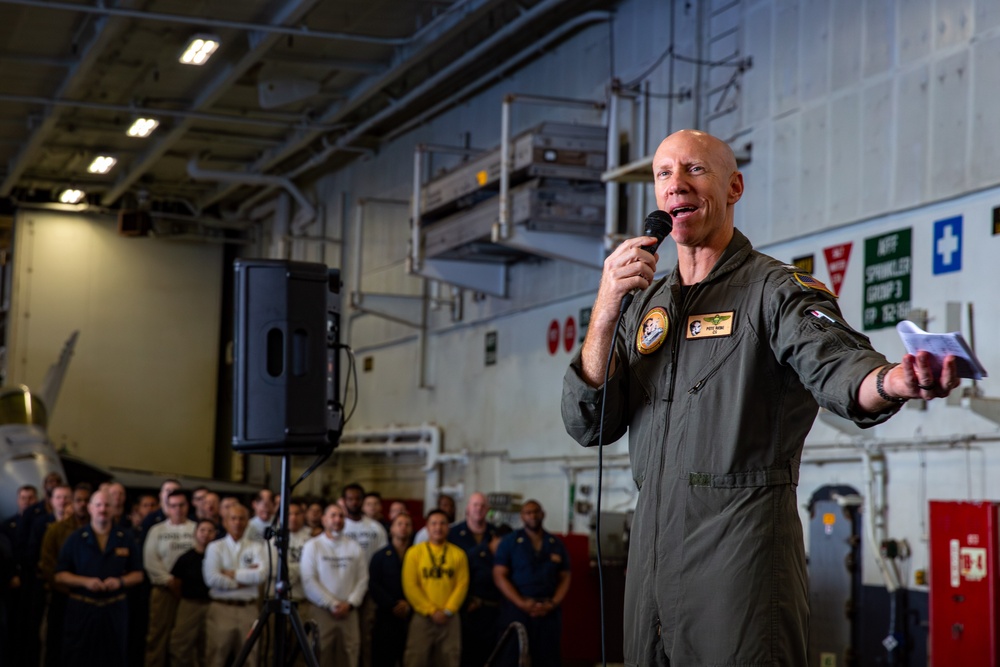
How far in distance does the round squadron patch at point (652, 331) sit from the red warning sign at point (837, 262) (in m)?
7.44

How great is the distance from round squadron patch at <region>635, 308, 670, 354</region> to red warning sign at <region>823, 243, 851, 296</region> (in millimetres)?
7440

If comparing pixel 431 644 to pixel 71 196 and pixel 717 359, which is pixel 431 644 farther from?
pixel 71 196

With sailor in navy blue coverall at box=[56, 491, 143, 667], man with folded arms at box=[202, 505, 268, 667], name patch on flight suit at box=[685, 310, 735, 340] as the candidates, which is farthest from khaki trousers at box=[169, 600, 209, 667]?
name patch on flight suit at box=[685, 310, 735, 340]

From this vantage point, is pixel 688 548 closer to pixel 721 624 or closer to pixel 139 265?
pixel 721 624

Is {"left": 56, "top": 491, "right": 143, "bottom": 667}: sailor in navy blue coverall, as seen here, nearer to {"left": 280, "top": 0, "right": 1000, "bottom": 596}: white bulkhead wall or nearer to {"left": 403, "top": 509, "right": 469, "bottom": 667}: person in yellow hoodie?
{"left": 403, "top": 509, "right": 469, "bottom": 667}: person in yellow hoodie

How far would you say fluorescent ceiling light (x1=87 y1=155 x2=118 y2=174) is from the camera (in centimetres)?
2048

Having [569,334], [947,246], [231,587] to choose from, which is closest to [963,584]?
[947,246]

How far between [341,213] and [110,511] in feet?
36.9

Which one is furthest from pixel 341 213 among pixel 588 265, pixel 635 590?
pixel 635 590

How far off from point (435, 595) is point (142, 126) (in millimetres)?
10251

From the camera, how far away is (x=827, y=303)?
2332 millimetres

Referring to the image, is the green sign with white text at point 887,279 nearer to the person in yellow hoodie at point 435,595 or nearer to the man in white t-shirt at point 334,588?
the person in yellow hoodie at point 435,595

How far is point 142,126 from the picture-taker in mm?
17906

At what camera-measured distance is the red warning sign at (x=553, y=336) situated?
553 inches
